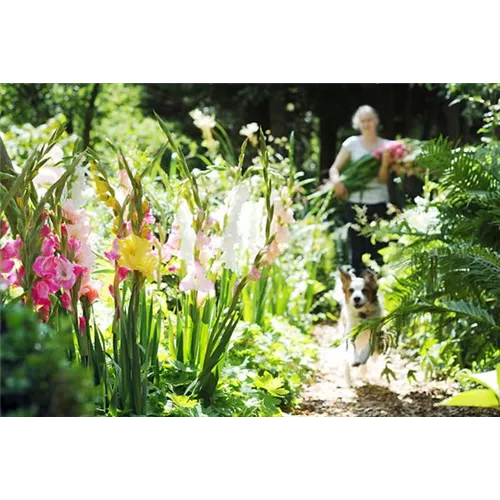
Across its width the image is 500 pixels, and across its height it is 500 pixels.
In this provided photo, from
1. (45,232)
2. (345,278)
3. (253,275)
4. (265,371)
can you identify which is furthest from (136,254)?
(345,278)

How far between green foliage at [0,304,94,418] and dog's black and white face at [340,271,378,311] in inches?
118

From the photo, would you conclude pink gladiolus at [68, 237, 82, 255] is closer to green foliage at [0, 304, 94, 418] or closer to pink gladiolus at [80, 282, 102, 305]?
pink gladiolus at [80, 282, 102, 305]

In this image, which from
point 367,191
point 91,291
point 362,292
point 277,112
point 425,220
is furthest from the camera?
point 277,112

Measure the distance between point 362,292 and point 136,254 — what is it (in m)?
2.26

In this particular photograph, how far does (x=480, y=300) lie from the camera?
3119 mm

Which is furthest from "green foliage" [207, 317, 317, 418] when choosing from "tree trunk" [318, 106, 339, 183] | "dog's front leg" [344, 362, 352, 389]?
"tree trunk" [318, 106, 339, 183]

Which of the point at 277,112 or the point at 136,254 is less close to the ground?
the point at 277,112

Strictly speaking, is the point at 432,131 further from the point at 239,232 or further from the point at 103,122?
the point at 239,232

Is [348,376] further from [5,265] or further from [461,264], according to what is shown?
[5,265]

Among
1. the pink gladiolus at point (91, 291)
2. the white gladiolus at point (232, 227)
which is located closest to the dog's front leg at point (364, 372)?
the white gladiolus at point (232, 227)

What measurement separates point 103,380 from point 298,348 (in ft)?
6.62

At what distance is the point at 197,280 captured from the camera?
2.68m

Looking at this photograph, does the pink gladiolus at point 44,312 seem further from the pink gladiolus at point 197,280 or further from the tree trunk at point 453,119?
the tree trunk at point 453,119
